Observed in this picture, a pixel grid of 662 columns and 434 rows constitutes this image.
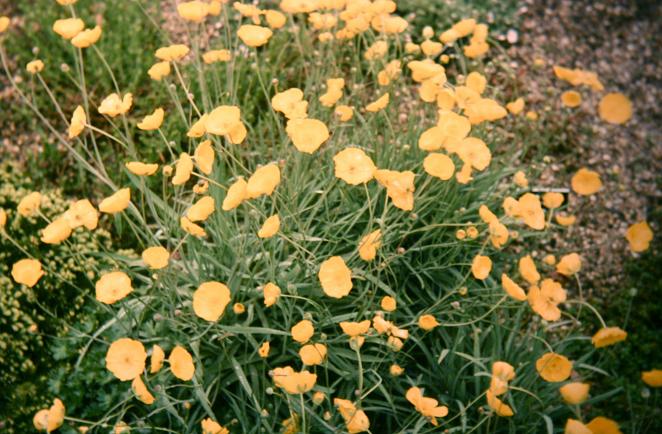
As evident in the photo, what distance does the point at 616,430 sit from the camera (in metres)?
1.52

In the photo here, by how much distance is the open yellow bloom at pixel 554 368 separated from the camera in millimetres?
1731

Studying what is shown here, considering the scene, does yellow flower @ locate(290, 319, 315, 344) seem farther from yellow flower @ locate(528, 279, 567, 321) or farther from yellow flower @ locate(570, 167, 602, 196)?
yellow flower @ locate(570, 167, 602, 196)

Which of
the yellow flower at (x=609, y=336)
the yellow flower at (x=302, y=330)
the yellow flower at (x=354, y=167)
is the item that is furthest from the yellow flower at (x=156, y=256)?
the yellow flower at (x=609, y=336)

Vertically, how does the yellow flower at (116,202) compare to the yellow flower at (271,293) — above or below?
above

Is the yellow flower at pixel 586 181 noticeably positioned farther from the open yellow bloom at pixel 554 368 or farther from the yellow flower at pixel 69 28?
the yellow flower at pixel 69 28

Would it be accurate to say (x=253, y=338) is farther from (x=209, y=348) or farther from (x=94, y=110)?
(x=94, y=110)

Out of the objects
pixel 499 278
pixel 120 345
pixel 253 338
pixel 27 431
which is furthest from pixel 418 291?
pixel 27 431

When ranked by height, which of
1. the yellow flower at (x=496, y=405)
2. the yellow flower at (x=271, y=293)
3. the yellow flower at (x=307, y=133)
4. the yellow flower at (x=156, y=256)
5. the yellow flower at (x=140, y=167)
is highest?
the yellow flower at (x=307, y=133)

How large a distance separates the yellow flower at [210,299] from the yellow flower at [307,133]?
0.47 m

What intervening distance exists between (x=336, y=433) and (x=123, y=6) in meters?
2.89

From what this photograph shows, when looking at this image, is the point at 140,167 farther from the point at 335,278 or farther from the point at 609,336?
the point at 609,336

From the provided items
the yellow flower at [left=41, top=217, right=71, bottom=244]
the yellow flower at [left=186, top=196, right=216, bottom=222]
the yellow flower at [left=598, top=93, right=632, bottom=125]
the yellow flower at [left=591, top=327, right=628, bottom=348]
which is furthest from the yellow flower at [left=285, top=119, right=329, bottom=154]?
the yellow flower at [left=598, top=93, right=632, bottom=125]

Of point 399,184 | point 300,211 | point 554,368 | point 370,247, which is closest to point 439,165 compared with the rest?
point 399,184

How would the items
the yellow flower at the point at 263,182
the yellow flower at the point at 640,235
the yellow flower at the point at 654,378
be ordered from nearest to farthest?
the yellow flower at the point at 654,378 → the yellow flower at the point at 263,182 → the yellow flower at the point at 640,235
